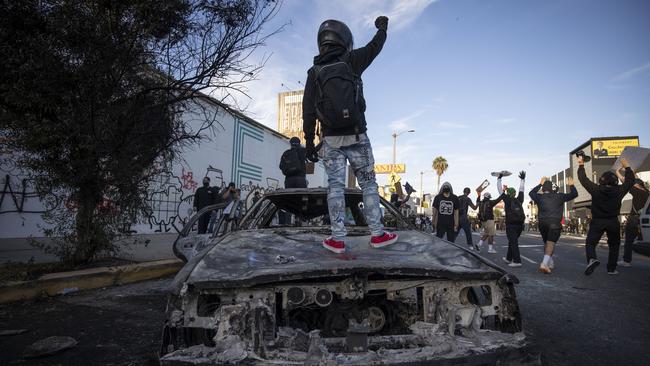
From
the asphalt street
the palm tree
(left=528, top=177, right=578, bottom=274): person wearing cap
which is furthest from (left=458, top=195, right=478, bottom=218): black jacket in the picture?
the palm tree

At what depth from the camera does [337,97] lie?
2.57 meters

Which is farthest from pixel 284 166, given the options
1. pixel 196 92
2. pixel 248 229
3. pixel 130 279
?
pixel 248 229

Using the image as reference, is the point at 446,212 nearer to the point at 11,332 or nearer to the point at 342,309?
the point at 342,309

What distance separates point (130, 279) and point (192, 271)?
401 cm

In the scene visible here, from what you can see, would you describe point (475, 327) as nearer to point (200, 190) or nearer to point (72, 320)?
point (72, 320)

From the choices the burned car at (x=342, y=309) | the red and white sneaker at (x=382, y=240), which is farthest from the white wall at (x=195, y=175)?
the burned car at (x=342, y=309)

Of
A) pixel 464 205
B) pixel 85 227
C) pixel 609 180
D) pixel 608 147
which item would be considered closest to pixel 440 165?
pixel 608 147

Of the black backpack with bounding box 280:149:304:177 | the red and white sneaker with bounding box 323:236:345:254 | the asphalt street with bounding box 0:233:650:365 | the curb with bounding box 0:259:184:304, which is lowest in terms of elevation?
the asphalt street with bounding box 0:233:650:365

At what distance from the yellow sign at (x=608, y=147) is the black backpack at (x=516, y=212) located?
42.8 meters

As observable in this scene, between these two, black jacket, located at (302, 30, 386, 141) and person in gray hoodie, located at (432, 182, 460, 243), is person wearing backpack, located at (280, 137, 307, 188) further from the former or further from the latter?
black jacket, located at (302, 30, 386, 141)

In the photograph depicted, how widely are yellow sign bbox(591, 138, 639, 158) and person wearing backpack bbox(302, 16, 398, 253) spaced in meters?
48.7

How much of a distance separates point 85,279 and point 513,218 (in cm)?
720

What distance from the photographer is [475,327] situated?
188 cm

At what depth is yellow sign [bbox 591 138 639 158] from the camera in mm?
41616
